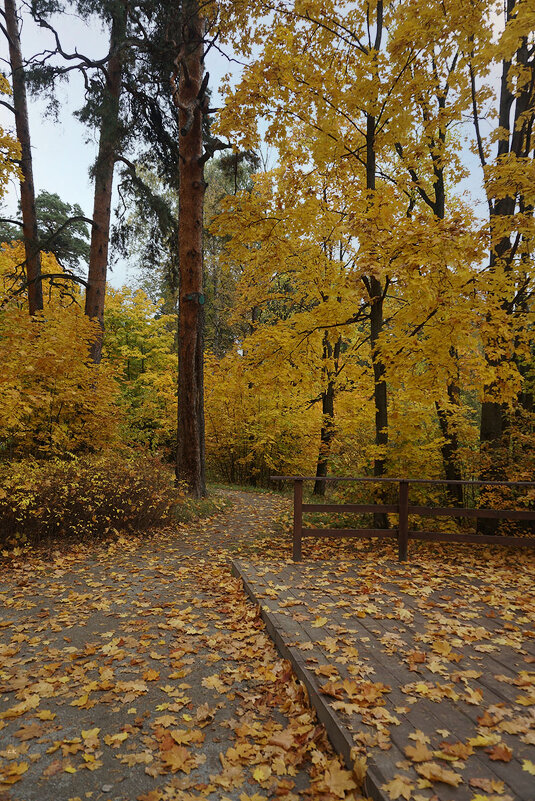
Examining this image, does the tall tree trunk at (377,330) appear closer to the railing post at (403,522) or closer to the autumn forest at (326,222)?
the autumn forest at (326,222)

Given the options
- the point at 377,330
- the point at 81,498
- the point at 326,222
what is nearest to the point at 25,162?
the point at 326,222

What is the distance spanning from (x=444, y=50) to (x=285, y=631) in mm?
9520

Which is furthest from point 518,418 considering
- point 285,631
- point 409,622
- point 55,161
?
point 55,161

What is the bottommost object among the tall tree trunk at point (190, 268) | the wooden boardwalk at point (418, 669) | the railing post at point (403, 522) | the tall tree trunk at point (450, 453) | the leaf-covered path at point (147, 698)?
the leaf-covered path at point (147, 698)

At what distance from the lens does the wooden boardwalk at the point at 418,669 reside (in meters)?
2.25

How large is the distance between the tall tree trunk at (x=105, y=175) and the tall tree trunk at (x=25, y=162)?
4.16ft

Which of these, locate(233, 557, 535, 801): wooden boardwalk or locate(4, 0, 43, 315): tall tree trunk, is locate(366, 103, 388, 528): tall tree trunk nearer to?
locate(233, 557, 535, 801): wooden boardwalk

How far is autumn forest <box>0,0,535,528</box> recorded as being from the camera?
6781 mm

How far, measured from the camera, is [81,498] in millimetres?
7078

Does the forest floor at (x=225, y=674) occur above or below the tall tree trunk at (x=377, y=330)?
below

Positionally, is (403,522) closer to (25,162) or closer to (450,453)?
(450,453)

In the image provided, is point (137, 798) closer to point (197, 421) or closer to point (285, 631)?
point (285, 631)

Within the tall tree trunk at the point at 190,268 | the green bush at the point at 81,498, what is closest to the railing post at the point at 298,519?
the green bush at the point at 81,498

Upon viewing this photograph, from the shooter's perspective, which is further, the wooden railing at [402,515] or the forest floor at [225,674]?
the wooden railing at [402,515]
